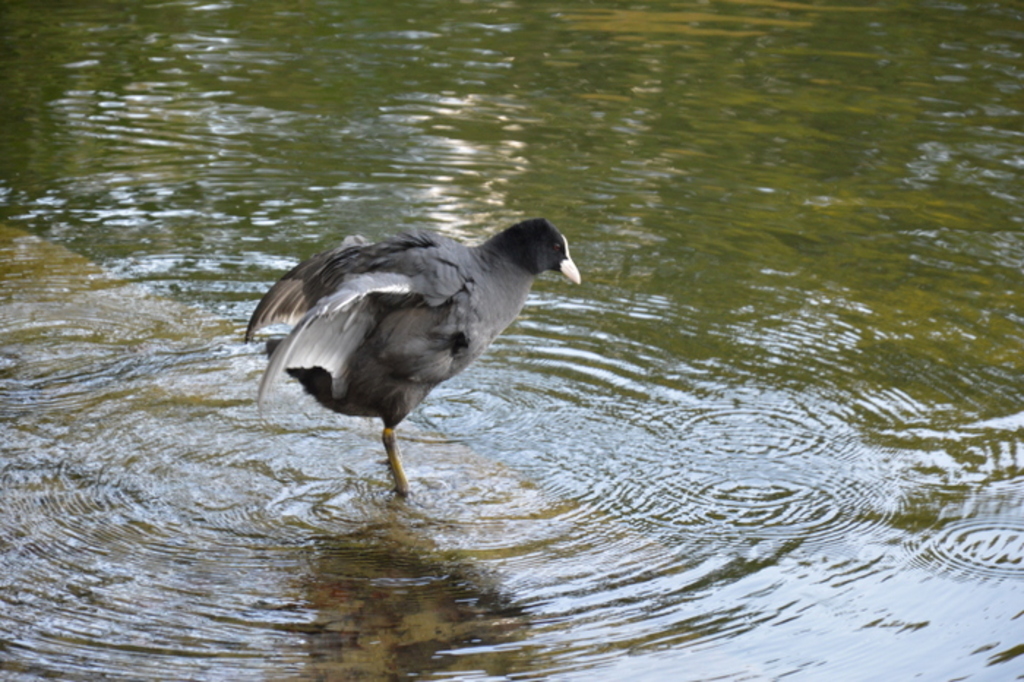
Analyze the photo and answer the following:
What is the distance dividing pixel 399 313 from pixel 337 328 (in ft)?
0.80

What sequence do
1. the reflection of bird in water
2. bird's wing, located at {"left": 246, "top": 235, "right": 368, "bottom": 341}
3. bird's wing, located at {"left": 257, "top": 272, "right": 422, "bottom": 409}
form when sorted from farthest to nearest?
bird's wing, located at {"left": 246, "top": 235, "right": 368, "bottom": 341}
the reflection of bird in water
bird's wing, located at {"left": 257, "top": 272, "right": 422, "bottom": 409}

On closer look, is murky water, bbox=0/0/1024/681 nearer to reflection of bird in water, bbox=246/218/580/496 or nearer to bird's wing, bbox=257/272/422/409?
reflection of bird in water, bbox=246/218/580/496

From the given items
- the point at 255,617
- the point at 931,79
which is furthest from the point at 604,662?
the point at 931,79

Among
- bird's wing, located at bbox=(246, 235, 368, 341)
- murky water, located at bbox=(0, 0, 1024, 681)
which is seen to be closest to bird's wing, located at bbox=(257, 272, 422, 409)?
bird's wing, located at bbox=(246, 235, 368, 341)

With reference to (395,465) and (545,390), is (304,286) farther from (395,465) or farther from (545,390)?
(545,390)

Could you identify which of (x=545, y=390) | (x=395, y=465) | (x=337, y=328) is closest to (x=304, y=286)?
(x=337, y=328)

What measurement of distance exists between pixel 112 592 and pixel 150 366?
193cm

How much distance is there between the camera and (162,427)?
5031mm

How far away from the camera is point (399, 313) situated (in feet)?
14.6

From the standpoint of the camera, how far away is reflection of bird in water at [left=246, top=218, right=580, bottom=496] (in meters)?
4.37

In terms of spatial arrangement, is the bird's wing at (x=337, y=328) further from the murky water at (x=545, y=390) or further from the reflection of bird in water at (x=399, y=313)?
the murky water at (x=545, y=390)

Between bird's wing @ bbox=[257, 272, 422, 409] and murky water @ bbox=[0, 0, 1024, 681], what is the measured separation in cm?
Result: 58

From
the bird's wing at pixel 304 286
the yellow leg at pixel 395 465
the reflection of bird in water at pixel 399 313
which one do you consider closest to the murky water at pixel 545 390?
→ the yellow leg at pixel 395 465

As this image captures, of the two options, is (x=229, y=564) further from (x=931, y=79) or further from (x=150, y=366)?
(x=931, y=79)
